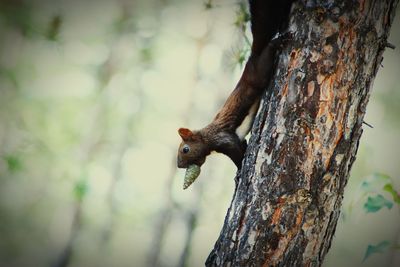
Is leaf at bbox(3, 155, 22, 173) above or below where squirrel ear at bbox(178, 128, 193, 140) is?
below

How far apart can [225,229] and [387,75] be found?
3842mm

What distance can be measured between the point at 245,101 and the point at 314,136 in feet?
2.20

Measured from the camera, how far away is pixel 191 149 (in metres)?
2.45

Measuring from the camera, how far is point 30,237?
591 centimetres

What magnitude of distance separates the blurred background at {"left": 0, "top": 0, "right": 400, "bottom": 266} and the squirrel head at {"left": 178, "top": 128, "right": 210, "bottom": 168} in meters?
2.86

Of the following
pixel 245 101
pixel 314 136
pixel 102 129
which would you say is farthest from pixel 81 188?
pixel 314 136

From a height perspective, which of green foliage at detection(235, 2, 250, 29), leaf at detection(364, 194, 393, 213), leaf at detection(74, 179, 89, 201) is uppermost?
green foliage at detection(235, 2, 250, 29)

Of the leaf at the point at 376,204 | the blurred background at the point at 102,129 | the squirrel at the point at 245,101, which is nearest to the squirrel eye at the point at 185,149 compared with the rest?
the squirrel at the point at 245,101

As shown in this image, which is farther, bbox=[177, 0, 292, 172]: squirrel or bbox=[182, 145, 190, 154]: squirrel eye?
bbox=[182, 145, 190, 154]: squirrel eye

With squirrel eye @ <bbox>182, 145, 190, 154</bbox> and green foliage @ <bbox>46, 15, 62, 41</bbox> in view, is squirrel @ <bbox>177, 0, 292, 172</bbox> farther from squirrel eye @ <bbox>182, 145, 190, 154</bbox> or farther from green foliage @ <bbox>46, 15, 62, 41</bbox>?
green foliage @ <bbox>46, 15, 62, 41</bbox>

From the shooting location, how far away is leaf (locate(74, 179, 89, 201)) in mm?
5678

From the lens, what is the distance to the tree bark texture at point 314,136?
4.87 ft

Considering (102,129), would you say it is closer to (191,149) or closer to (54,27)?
(54,27)

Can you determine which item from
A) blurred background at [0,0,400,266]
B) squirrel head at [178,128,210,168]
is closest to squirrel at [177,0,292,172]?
squirrel head at [178,128,210,168]
